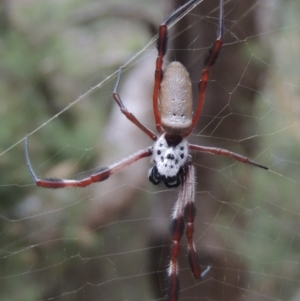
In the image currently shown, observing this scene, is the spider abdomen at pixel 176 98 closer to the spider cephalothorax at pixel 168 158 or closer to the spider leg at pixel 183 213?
the spider cephalothorax at pixel 168 158

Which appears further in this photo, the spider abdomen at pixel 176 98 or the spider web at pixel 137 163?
the spider web at pixel 137 163

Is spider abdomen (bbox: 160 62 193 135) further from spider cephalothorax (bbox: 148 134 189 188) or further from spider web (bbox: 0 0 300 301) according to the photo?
spider web (bbox: 0 0 300 301)

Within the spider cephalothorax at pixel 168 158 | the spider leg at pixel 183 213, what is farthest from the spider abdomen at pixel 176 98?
the spider leg at pixel 183 213

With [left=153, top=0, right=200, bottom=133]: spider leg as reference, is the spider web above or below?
below

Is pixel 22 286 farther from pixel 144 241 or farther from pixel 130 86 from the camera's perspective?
pixel 130 86

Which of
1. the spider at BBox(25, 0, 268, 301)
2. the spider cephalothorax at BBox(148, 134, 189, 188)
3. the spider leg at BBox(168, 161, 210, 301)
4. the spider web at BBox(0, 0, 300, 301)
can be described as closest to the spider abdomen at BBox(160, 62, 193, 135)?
the spider at BBox(25, 0, 268, 301)
